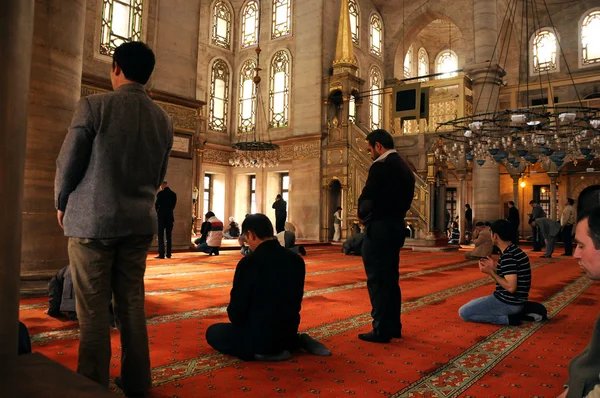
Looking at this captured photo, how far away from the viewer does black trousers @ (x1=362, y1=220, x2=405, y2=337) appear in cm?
312

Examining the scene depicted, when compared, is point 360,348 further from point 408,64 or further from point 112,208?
point 408,64

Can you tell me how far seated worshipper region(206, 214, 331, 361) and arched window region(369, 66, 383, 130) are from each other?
49.7ft

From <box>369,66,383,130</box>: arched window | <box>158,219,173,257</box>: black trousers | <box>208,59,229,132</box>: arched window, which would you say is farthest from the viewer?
<box>369,66,383,130</box>: arched window

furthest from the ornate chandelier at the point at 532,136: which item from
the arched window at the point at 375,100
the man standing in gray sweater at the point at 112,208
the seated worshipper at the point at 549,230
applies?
the man standing in gray sweater at the point at 112,208

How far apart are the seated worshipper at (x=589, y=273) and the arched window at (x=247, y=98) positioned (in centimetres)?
1573

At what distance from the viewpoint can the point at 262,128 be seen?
53.7ft

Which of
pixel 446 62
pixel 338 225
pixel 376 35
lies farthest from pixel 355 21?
pixel 338 225

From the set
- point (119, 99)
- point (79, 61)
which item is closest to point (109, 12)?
point (79, 61)

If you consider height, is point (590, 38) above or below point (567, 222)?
above

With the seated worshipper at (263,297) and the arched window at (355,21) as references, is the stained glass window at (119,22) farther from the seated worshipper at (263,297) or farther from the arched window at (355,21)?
the arched window at (355,21)

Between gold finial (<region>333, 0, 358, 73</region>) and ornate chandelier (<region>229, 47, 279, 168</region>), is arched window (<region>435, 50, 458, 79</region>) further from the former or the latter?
ornate chandelier (<region>229, 47, 279, 168</region>)

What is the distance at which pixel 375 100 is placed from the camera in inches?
693

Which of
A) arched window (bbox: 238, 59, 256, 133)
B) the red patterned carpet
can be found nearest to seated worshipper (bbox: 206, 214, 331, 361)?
the red patterned carpet

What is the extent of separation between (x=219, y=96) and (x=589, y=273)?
16.5 m
